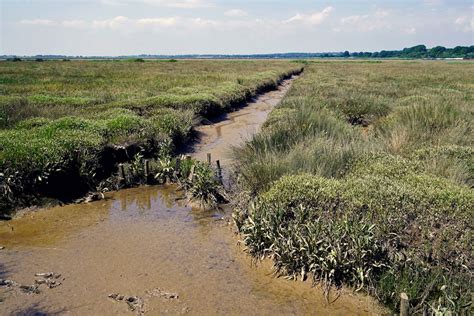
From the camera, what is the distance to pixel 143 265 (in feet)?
23.2

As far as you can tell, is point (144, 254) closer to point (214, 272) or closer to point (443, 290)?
point (214, 272)

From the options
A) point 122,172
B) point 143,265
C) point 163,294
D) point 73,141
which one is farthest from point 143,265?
point 73,141

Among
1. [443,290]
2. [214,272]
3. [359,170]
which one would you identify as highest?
[359,170]

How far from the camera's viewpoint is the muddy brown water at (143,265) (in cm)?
587

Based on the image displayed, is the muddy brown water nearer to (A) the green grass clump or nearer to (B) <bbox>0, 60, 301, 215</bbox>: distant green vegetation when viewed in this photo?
(A) the green grass clump

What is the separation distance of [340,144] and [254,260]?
4114 millimetres

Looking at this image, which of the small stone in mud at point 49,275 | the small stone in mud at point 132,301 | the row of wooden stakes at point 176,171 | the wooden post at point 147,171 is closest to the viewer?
the small stone in mud at point 132,301

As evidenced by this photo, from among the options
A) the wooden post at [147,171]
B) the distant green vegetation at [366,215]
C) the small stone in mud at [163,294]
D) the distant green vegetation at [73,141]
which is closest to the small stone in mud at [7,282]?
the small stone in mud at [163,294]

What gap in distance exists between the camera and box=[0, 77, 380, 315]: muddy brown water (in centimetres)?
587

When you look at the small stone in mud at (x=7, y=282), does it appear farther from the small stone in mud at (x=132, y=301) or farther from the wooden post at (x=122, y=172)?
the wooden post at (x=122, y=172)

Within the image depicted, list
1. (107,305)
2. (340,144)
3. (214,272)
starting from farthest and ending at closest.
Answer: (340,144) < (214,272) < (107,305)

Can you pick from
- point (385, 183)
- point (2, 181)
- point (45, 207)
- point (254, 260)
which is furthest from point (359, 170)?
point (2, 181)

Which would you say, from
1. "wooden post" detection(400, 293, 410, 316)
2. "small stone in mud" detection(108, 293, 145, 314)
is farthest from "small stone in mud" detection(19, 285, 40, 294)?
"wooden post" detection(400, 293, 410, 316)

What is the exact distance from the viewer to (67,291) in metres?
6.23
